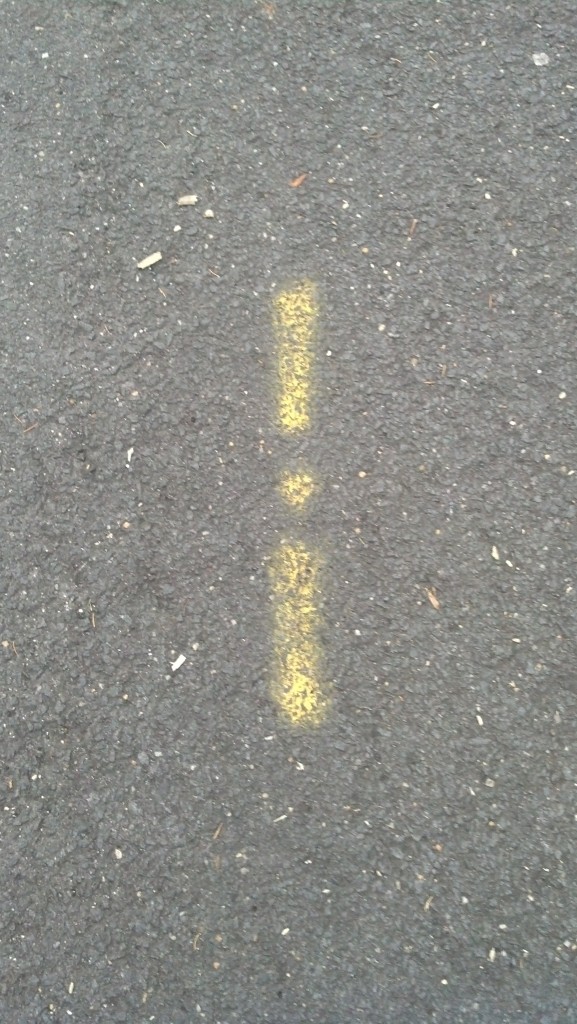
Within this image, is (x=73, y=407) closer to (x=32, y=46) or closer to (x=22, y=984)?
(x=32, y=46)

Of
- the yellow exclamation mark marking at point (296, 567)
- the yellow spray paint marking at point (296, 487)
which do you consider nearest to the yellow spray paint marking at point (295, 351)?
the yellow exclamation mark marking at point (296, 567)

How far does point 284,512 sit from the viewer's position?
1984 millimetres

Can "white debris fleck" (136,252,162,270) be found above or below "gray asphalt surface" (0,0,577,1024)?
above

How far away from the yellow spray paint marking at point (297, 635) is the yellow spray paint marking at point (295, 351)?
36 centimetres

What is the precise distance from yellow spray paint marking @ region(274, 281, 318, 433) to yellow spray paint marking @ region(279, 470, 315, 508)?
127mm

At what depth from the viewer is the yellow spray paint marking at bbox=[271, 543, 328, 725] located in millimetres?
1949

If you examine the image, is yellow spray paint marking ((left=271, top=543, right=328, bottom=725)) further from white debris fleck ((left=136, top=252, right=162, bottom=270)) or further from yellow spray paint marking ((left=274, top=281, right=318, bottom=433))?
white debris fleck ((left=136, top=252, right=162, bottom=270))

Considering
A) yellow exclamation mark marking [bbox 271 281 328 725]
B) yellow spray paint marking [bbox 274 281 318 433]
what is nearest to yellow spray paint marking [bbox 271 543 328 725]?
yellow exclamation mark marking [bbox 271 281 328 725]

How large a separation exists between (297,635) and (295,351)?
2.56ft

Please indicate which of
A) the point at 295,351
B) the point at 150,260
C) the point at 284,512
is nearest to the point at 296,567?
the point at 284,512

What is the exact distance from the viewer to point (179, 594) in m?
1.99

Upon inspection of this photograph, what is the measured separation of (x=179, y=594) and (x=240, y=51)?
5.04 feet

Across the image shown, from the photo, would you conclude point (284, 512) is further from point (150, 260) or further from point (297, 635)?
point (150, 260)

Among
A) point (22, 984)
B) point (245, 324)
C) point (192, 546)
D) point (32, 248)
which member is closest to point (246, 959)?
point (22, 984)
